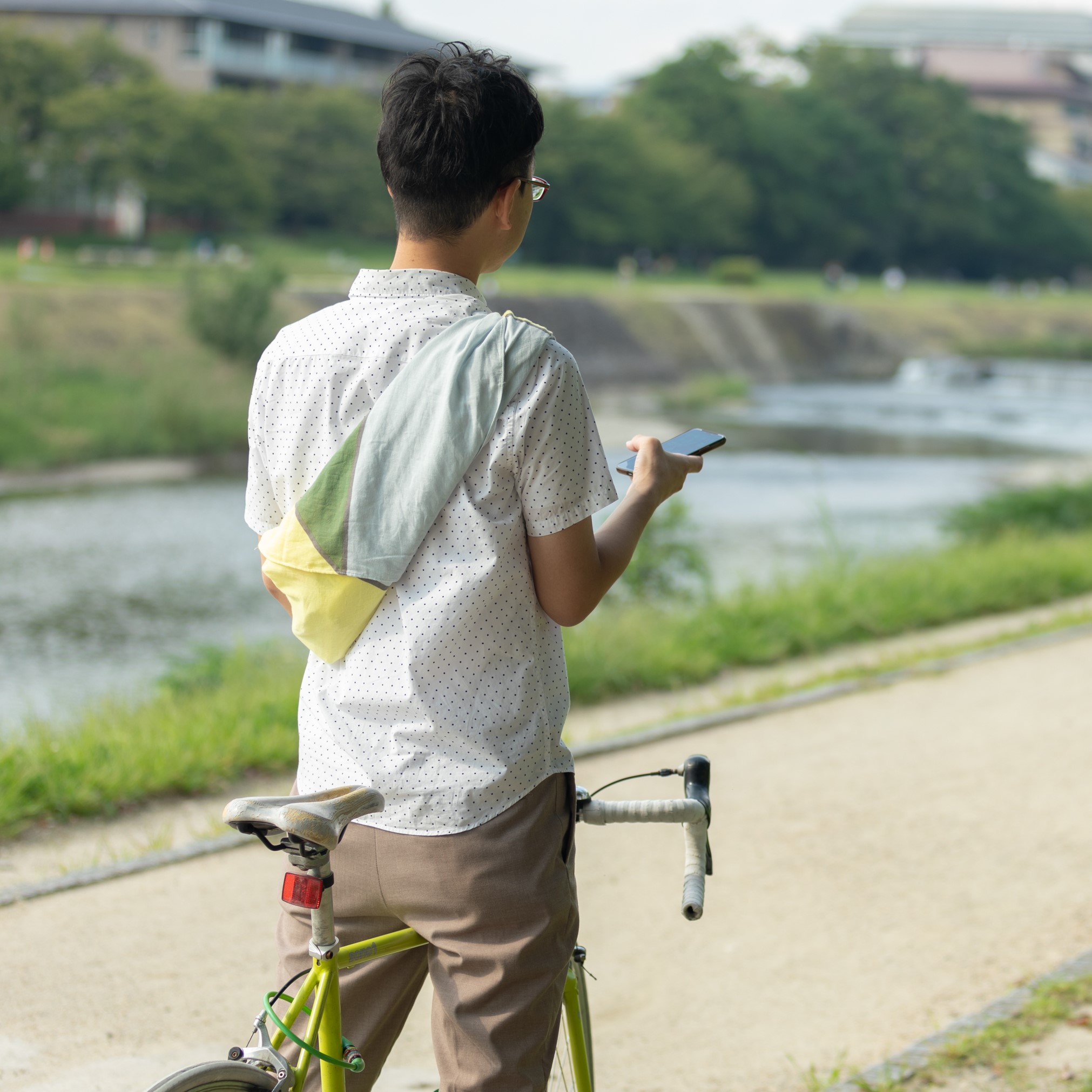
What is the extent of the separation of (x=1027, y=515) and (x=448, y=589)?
13179 millimetres

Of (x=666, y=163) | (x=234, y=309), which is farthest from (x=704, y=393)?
(x=666, y=163)

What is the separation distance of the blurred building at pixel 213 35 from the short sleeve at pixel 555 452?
183 ft

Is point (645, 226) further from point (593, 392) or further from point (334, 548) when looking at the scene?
point (334, 548)

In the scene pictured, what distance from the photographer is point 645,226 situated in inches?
2244

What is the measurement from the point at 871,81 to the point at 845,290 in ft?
79.1

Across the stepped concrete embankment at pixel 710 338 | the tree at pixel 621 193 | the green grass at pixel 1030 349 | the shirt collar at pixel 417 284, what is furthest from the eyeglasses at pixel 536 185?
the green grass at pixel 1030 349

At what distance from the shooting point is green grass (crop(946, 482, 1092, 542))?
44.9ft

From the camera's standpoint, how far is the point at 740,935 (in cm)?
392

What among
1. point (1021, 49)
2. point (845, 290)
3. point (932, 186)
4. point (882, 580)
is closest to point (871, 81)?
point (932, 186)

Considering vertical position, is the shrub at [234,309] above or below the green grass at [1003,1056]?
below

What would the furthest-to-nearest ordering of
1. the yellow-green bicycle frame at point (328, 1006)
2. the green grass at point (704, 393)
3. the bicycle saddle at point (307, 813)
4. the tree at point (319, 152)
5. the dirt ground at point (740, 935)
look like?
the tree at point (319, 152) < the green grass at point (704, 393) < the dirt ground at point (740, 935) < the yellow-green bicycle frame at point (328, 1006) < the bicycle saddle at point (307, 813)

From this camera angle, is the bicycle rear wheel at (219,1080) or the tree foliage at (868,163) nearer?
the bicycle rear wheel at (219,1080)

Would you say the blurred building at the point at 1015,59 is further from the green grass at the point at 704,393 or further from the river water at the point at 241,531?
the river water at the point at 241,531

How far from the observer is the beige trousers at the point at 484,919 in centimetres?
171
